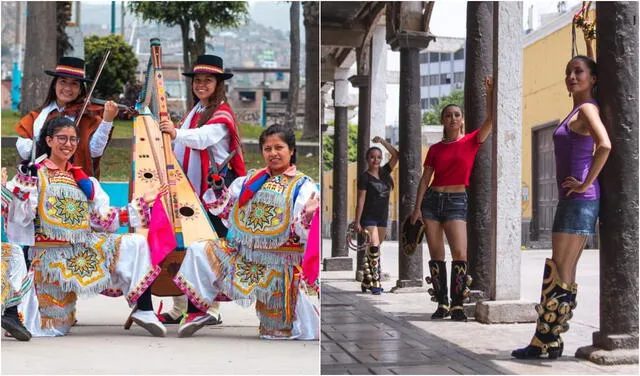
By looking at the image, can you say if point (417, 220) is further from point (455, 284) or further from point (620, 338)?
point (620, 338)

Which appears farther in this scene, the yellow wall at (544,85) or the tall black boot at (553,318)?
the yellow wall at (544,85)

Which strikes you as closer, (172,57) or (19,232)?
(19,232)

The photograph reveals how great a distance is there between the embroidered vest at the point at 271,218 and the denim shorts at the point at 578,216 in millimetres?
1295

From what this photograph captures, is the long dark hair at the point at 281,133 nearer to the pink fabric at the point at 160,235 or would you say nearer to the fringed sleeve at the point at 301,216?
the fringed sleeve at the point at 301,216

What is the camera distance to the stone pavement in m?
4.14

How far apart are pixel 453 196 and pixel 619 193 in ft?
6.21

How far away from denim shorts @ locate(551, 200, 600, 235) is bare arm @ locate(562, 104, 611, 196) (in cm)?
7

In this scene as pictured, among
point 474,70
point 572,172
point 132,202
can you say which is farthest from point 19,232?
point 474,70

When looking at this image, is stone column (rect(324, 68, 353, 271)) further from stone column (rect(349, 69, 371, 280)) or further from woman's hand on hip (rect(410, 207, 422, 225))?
woman's hand on hip (rect(410, 207, 422, 225))

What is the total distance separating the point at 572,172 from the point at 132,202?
2.20 meters

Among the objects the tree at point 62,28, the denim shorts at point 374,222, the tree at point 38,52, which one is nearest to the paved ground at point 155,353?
the denim shorts at point 374,222

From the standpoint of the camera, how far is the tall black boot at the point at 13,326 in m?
4.60

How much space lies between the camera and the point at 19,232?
4668 millimetres

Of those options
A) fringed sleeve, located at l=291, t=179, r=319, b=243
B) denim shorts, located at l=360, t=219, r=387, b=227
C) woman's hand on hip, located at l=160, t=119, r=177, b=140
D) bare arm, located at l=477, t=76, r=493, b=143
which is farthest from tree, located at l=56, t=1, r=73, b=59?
fringed sleeve, located at l=291, t=179, r=319, b=243
